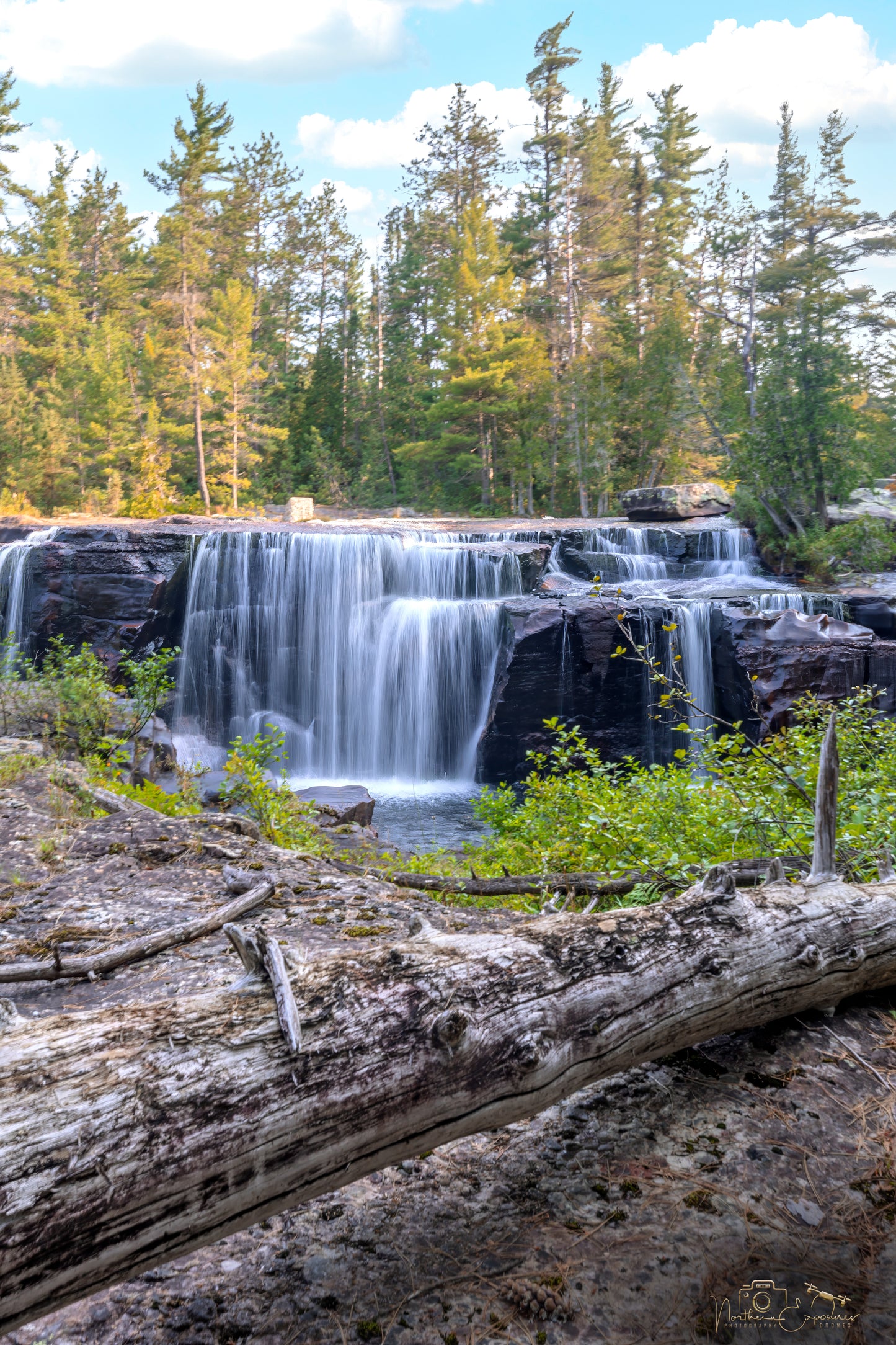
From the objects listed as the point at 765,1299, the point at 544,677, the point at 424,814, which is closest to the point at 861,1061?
the point at 765,1299

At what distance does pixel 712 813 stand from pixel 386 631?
35.7 ft

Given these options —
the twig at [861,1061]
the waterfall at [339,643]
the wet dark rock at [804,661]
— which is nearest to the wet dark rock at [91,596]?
the waterfall at [339,643]

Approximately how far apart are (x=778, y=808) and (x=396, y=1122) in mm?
3362

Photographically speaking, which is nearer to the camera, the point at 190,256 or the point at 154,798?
the point at 154,798

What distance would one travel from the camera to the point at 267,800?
6.61m

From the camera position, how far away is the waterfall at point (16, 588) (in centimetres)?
1502

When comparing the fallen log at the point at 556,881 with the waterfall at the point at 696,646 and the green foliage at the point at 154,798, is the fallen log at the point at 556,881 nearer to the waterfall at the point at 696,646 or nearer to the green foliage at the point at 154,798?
the green foliage at the point at 154,798

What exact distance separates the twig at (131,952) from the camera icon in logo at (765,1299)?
2.31 meters

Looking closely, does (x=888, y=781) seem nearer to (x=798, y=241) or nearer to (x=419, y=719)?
(x=419, y=719)

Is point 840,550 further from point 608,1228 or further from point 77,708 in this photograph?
point 608,1228

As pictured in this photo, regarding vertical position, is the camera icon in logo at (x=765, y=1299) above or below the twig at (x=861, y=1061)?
above

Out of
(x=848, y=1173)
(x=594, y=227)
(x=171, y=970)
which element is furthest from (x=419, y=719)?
(x=594, y=227)

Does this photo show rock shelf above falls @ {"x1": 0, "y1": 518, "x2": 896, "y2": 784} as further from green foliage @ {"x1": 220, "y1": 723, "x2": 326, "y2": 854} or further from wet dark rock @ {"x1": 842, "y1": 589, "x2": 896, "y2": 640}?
green foliage @ {"x1": 220, "y1": 723, "x2": 326, "y2": 854}

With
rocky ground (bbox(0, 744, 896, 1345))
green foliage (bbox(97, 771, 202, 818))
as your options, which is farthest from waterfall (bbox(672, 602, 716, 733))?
rocky ground (bbox(0, 744, 896, 1345))
